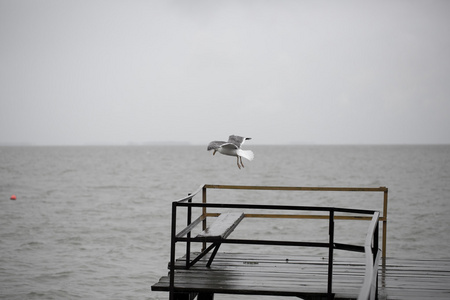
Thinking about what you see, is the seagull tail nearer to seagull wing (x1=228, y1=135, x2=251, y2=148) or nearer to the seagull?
the seagull

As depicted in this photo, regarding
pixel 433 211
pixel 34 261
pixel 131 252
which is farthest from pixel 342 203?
pixel 34 261

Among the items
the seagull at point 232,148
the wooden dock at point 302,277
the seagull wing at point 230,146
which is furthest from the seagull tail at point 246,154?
the wooden dock at point 302,277

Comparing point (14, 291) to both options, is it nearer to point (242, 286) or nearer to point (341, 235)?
point (242, 286)

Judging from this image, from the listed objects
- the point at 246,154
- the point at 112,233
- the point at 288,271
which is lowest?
the point at 112,233

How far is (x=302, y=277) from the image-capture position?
22.1 ft

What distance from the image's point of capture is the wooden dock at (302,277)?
20.4ft

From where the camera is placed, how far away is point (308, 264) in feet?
24.4

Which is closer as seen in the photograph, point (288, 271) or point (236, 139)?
point (288, 271)

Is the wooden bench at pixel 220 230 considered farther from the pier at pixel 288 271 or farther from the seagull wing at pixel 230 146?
the seagull wing at pixel 230 146

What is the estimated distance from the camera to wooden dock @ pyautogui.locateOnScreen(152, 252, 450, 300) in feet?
20.4

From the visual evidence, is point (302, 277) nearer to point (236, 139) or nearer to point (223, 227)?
point (223, 227)

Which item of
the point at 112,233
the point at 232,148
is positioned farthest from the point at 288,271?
the point at 112,233

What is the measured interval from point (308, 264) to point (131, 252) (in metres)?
11.0

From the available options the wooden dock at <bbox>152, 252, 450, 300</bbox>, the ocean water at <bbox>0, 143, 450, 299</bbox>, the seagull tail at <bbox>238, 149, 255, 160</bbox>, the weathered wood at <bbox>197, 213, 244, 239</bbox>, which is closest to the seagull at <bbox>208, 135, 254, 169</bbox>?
the seagull tail at <bbox>238, 149, 255, 160</bbox>
